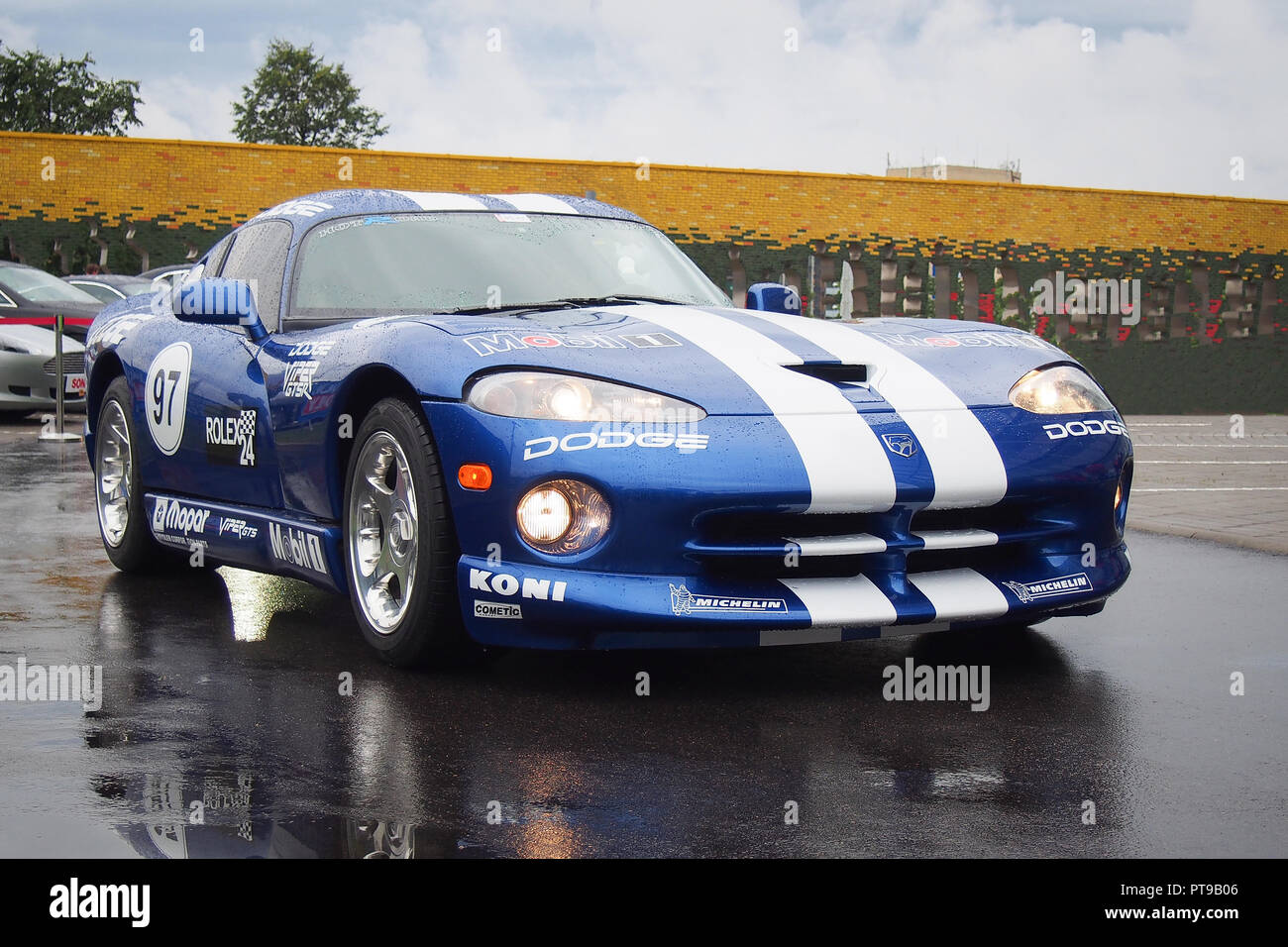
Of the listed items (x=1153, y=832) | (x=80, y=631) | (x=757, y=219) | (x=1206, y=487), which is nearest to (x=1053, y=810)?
(x=1153, y=832)

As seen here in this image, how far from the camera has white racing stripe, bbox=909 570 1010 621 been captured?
443 centimetres

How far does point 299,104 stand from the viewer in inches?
2729

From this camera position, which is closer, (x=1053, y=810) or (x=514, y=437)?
(x=1053, y=810)

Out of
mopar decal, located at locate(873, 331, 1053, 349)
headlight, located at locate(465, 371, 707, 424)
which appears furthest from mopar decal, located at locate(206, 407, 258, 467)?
mopar decal, located at locate(873, 331, 1053, 349)

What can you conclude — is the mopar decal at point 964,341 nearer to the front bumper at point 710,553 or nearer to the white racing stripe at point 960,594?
the front bumper at point 710,553

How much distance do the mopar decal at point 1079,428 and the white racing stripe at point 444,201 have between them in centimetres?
220

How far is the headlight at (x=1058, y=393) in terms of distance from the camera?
15.7 ft

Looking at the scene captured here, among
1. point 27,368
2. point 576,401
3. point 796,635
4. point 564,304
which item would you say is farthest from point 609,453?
point 27,368

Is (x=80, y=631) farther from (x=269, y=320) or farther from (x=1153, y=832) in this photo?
(x=1153, y=832)

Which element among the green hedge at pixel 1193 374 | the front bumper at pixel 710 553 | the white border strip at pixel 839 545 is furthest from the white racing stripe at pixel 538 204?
the green hedge at pixel 1193 374

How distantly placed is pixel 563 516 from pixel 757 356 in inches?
30.8

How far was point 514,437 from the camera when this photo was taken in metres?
4.28

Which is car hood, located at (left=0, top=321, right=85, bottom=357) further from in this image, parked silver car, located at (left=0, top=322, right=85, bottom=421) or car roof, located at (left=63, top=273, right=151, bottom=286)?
car roof, located at (left=63, top=273, right=151, bottom=286)

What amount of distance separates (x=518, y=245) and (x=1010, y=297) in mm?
22080
